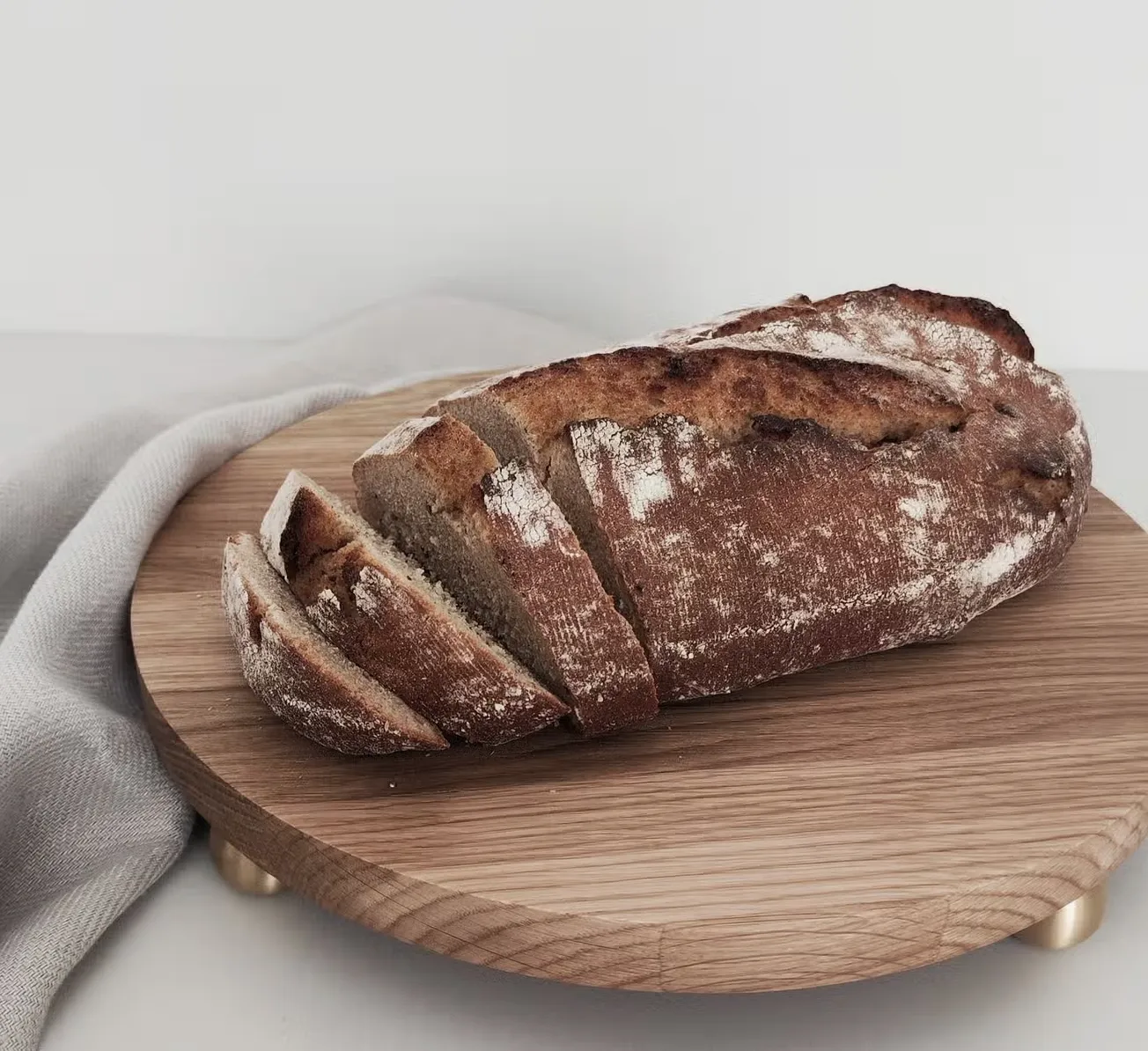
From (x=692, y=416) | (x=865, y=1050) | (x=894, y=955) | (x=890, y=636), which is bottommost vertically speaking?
(x=865, y=1050)

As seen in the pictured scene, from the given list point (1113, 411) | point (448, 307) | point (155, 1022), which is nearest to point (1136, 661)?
point (155, 1022)

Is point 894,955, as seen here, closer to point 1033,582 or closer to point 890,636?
point 890,636

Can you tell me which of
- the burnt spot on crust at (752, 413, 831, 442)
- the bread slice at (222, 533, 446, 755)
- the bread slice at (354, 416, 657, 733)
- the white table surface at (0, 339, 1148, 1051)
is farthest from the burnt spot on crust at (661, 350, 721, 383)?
the white table surface at (0, 339, 1148, 1051)

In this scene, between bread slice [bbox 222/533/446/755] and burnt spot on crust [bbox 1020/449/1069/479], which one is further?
burnt spot on crust [bbox 1020/449/1069/479]

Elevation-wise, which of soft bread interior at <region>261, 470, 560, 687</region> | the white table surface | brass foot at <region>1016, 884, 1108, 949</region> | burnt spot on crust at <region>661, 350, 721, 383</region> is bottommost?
the white table surface

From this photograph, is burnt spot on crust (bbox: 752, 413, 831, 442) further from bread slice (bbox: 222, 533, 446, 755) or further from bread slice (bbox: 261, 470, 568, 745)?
bread slice (bbox: 222, 533, 446, 755)

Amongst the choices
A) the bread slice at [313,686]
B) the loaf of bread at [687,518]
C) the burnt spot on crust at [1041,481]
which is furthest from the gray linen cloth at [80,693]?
the burnt spot on crust at [1041,481]

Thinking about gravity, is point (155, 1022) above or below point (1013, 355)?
below
